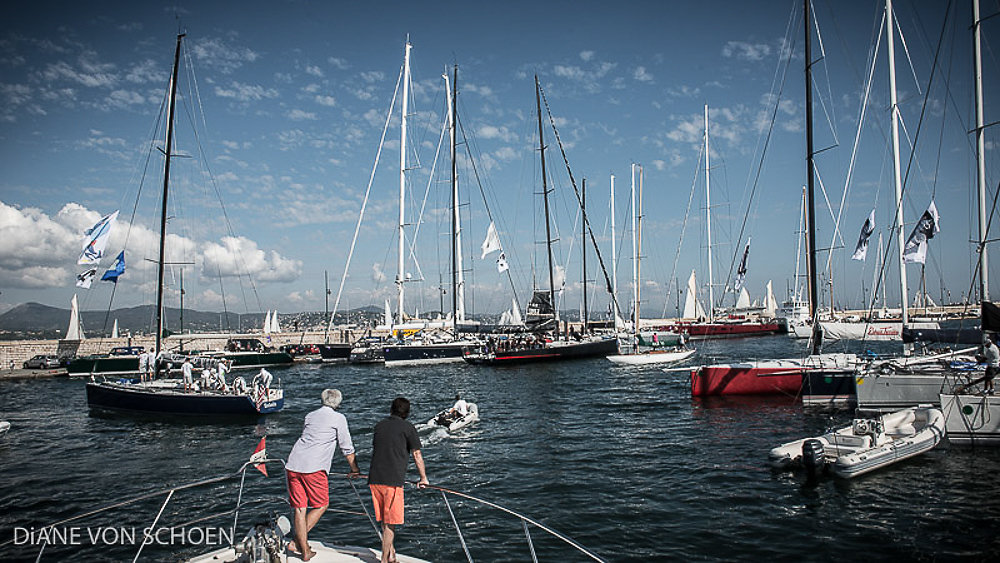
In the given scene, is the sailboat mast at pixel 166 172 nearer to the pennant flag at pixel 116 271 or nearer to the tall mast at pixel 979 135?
the pennant flag at pixel 116 271

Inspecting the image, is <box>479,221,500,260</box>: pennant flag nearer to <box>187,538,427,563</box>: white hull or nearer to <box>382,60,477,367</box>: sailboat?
<box>382,60,477,367</box>: sailboat

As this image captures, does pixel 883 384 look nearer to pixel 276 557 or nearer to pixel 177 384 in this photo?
pixel 276 557

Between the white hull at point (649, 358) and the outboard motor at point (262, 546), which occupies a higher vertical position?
the outboard motor at point (262, 546)

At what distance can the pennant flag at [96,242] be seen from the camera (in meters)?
26.9

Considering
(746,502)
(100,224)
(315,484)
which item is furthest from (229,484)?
(100,224)

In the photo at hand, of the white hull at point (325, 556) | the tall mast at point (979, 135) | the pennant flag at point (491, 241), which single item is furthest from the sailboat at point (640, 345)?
the white hull at point (325, 556)

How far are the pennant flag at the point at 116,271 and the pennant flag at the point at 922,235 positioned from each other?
122ft

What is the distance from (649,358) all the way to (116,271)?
3358 centimetres

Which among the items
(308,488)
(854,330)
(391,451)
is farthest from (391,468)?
(854,330)

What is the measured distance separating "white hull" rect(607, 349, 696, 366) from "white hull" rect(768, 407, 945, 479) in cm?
2526

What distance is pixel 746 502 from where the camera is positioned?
12.0 metres

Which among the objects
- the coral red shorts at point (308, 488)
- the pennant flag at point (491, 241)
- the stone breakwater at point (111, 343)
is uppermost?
the pennant flag at point (491, 241)

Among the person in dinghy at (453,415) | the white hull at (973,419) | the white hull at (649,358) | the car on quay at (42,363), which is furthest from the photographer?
the car on quay at (42,363)

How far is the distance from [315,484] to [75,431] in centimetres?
2251
